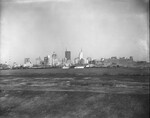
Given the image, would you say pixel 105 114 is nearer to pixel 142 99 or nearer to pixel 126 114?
pixel 126 114

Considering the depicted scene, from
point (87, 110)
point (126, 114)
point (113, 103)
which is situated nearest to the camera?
point (126, 114)

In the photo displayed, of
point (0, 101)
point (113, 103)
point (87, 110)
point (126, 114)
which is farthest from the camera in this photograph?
point (0, 101)

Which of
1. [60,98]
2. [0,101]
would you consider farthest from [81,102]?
[0,101]

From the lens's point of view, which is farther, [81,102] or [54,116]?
[81,102]

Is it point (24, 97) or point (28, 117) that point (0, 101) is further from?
point (28, 117)

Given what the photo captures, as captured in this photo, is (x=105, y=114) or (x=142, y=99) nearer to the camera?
(x=105, y=114)

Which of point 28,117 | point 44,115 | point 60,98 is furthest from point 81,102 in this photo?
point 28,117

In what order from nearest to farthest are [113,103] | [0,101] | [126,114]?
[126,114] → [113,103] → [0,101]
